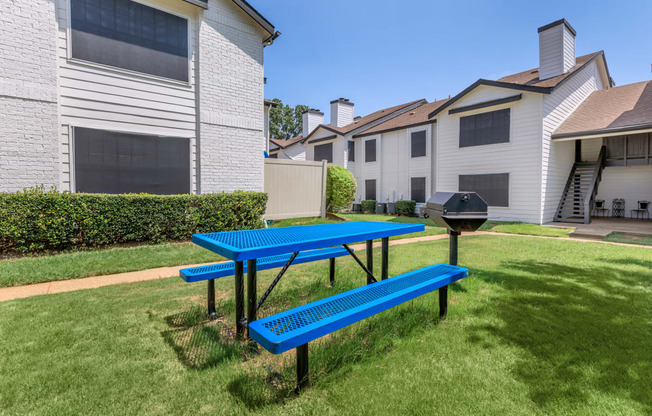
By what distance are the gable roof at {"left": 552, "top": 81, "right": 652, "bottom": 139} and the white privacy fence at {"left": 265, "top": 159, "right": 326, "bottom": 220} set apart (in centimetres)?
956

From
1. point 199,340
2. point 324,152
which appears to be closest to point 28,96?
point 199,340

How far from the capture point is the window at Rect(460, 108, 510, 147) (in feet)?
42.6

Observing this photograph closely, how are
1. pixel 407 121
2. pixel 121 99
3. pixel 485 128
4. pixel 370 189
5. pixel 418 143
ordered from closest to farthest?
1. pixel 121 99
2. pixel 485 128
3. pixel 418 143
4. pixel 407 121
5. pixel 370 189

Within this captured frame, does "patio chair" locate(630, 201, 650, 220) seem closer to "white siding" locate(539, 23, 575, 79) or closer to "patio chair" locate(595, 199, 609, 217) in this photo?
"patio chair" locate(595, 199, 609, 217)

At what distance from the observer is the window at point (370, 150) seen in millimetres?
20062

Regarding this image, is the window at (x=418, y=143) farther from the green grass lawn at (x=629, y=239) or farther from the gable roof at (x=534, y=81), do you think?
the green grass lawn at (x=629, y=239)

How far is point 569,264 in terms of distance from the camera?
18.2 feet

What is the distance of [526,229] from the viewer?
1078 centimetres

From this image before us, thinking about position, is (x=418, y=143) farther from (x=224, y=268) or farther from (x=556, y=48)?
(x=224, y=268)

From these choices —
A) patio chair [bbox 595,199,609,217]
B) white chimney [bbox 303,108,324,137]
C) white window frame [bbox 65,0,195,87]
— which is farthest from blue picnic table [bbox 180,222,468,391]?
white chimney [bbox 303,108,324,137]

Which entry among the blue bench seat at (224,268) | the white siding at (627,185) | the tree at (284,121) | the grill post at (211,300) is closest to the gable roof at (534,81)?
the white siding at (627,185)

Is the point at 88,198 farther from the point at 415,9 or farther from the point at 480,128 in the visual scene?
the point at 480,128

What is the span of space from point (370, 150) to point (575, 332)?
18.0 meters

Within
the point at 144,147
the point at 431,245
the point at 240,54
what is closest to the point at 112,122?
the point at 144,147
